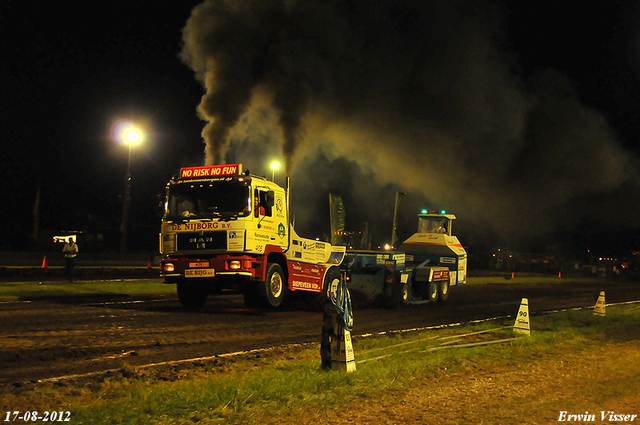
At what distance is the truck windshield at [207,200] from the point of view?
14.5 metres

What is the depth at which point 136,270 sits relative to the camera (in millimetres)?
32250

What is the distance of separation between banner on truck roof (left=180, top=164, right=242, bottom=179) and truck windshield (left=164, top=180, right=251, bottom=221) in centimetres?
21

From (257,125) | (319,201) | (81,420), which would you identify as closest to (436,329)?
(81,420)

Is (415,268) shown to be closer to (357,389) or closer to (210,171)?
(210,171)

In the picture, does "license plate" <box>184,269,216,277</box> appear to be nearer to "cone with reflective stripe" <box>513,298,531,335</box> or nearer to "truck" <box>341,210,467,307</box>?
"truck" <box>341,210,467,307</box>

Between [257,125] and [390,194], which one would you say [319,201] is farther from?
[257,125]

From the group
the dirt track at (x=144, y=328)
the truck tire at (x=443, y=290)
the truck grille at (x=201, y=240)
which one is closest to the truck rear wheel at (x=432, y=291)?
the truck tire at (x=443, y=290)

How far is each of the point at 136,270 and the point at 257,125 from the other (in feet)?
46.1

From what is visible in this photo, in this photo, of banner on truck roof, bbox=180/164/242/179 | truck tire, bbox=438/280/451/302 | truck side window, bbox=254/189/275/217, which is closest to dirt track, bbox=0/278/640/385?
truck tire, bbox=438/280/451/302

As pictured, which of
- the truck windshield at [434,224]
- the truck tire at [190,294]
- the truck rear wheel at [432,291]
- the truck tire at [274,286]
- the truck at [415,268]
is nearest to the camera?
the truck tire at [274,286]

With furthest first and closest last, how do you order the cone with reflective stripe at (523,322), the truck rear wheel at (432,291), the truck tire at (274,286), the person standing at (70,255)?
the person standing at (70,255) → the truck rear wheel at (432,291) → the truck tire at (274,286) → the cone with reflective stripe at (523,322)

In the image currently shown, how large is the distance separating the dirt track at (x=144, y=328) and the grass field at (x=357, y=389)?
3.24ft

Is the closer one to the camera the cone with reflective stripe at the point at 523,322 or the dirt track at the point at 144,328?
the dirt track at the point at 144,328

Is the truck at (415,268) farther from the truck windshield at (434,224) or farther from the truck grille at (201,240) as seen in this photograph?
the truck grille at (201,240)
